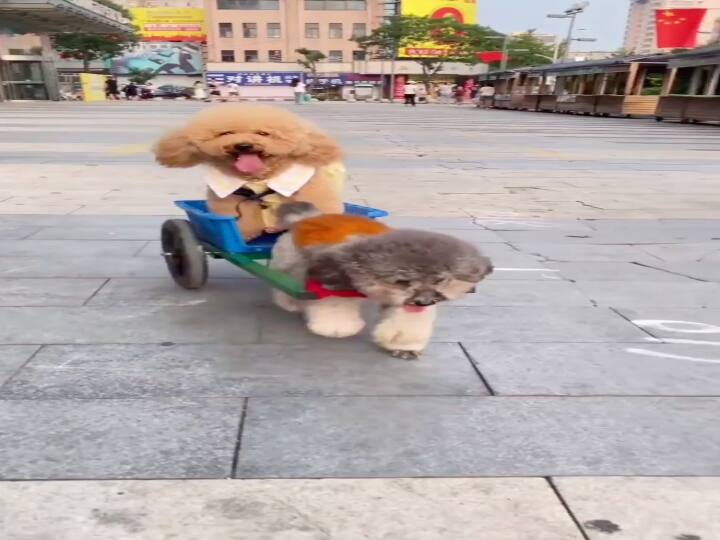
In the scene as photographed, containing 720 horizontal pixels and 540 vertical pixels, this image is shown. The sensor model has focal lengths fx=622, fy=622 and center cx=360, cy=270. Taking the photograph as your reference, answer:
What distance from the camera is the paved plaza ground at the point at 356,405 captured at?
6.45 feet

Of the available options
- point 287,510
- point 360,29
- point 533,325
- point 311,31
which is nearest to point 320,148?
point 533,325

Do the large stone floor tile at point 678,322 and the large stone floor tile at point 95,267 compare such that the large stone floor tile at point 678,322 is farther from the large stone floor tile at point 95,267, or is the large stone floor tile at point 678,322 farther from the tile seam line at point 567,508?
the large stone floor tile at point 95,267

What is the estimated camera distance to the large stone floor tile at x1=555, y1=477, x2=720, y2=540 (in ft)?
6.23

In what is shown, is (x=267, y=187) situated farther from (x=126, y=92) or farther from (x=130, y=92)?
(x=126, y=92)

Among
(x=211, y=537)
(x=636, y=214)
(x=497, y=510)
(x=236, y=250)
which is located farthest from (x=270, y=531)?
(x=636, y=214)

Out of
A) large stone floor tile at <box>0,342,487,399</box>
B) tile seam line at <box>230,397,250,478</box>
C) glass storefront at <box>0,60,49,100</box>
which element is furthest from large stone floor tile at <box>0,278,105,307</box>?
glass storefront at <box>0,60,49,100</box>

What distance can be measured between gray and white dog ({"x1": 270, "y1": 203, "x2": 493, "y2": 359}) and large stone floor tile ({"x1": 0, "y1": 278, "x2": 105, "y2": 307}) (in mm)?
1684

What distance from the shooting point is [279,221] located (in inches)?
142

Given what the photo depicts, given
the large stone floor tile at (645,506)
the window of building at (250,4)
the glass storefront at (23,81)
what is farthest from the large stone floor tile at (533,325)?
the window of building at (250,4)

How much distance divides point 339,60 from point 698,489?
2754 inches

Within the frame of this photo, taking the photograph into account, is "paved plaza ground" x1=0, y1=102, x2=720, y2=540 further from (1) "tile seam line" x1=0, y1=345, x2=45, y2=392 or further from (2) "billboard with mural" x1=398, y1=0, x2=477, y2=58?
(2) "billboard with mural" x1=398, y1=0, x2=477, y2=58

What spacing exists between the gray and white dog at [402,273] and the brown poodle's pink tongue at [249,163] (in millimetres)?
713

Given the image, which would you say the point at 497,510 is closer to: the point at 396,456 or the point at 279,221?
the point at 396,456

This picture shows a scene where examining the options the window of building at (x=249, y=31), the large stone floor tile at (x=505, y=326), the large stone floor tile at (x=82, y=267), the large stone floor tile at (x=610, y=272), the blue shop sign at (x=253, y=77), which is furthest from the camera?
the window of building at (x=249, y=31)
